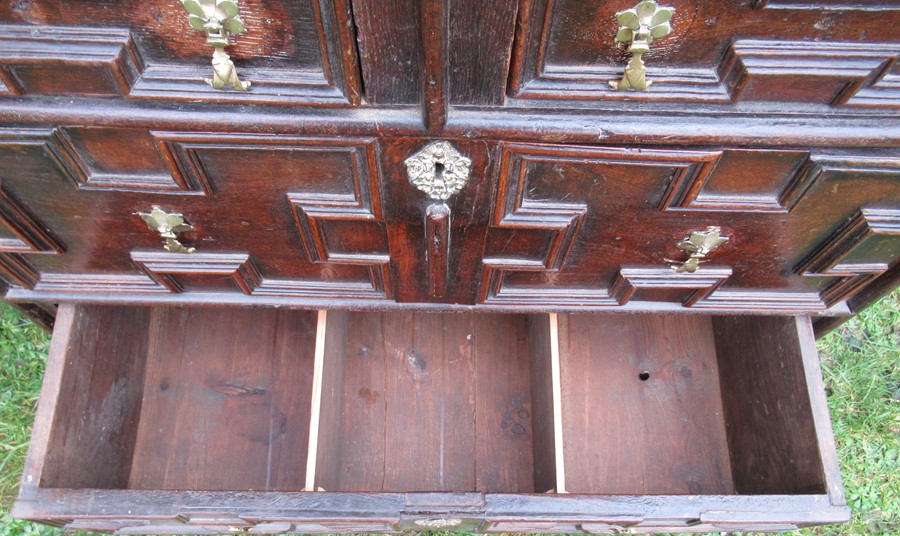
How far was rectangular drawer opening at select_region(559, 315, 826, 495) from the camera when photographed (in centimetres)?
136

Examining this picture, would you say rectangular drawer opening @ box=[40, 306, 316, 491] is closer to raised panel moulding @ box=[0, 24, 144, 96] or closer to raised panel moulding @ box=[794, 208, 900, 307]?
raised panel moulding @ box=[0, 24, 144, 96]

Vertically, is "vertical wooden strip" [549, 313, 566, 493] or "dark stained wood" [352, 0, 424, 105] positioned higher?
"dark stained wood" [352, 0, 424, 105]

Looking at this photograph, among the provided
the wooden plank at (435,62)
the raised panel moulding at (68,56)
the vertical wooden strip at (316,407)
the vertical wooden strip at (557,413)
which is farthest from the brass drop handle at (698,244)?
the raised panel moulding at (68,56)

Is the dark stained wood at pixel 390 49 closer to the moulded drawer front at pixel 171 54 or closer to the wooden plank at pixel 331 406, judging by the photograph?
the moulded drawer front at pixel 171 54

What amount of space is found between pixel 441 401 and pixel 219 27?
107 cm

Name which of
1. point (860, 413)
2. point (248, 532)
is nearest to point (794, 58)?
point (248, 532)

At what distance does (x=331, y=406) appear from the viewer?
4.54ft

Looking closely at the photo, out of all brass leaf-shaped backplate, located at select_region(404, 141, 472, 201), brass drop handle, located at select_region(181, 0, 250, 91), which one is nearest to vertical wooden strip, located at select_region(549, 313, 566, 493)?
brass leaf-shaped backplate, located at select_region(404, 141, 472, 201)

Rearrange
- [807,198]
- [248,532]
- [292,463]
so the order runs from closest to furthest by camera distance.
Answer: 1. [807,198]
2. [248,532]
3. [292,463]

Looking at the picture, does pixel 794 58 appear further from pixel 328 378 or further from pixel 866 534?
pixel 866 534

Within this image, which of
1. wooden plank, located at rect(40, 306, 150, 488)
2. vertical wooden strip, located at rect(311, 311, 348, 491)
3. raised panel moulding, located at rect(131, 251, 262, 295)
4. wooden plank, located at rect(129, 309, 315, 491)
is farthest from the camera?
wooden plank, located at rect(129, 309, 315, 491)

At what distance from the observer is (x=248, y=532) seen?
→ 4.22ft

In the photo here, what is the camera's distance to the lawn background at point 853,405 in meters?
1.62

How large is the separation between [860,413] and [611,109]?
4.81ft
